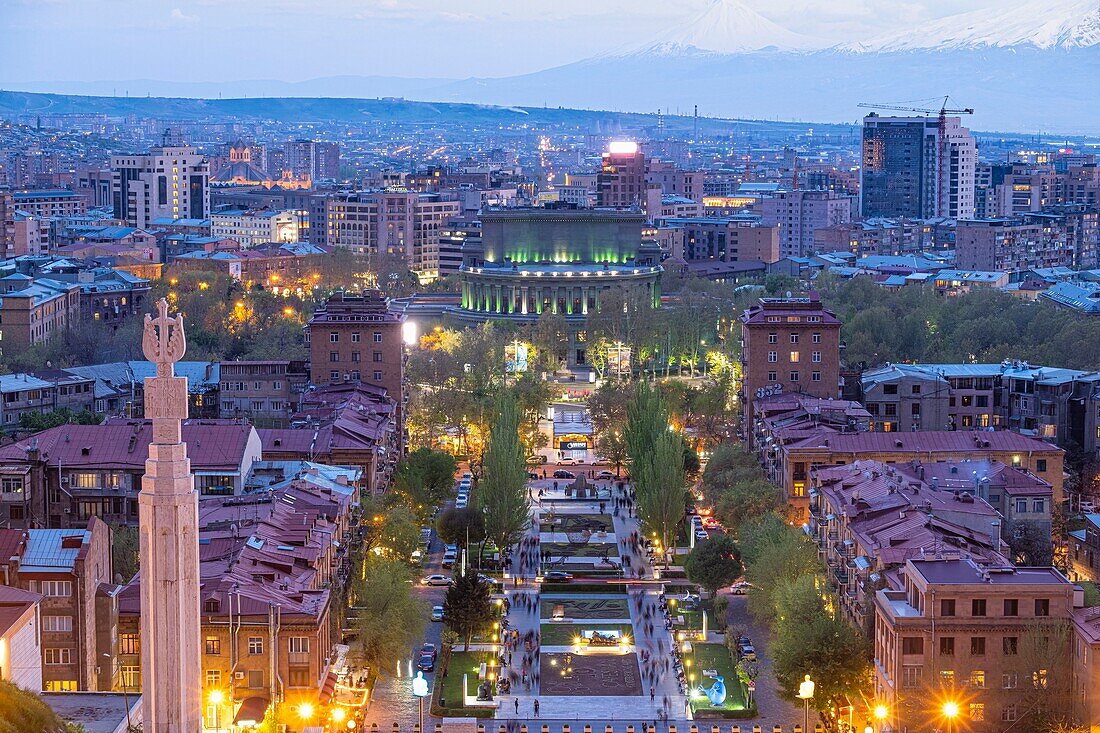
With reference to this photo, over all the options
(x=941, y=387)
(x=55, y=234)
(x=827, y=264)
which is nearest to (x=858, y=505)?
(x=941, y=387)

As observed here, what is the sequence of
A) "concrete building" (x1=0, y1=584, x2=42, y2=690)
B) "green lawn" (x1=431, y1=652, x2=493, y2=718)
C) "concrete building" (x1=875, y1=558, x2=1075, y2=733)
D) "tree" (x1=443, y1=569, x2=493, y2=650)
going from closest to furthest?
"concrete building" (x1=0, y1=584, x2=42, y2=690)
"concrete building" (x1=875, y1=558, x2=1075, y2=733)
"green lawn" (x1=431, y1=652, x2=493, y2=718)
"tree" (x1=443, y1=569, x2=493, y2=650)

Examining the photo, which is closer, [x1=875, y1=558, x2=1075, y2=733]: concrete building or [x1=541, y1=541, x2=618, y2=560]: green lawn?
[x1=875, y1=558, x2=1075, y2=733]: concrete building

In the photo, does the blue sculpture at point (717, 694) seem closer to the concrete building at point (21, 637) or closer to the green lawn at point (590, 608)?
the green lawn at point (590, 608)

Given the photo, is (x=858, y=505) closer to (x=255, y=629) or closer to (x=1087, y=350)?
(x=255, y=629)

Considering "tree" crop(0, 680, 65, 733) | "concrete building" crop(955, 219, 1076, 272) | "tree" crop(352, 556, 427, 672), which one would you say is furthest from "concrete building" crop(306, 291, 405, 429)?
"concrete building" crop(955, 219, 1076, 272)

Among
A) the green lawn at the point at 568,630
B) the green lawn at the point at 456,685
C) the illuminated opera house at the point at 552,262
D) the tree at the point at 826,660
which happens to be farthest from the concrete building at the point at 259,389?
the illuminated opera house at the point at 552,262

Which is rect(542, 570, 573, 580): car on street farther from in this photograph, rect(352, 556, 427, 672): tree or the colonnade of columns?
the colonnade of columns
